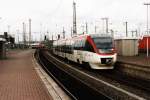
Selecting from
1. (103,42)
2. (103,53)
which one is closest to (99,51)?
(103,53)

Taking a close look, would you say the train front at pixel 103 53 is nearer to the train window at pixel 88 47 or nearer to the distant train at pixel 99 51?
the distant train at pixel 99 51

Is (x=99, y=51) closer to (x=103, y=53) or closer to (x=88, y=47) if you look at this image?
(x=103, y=53)

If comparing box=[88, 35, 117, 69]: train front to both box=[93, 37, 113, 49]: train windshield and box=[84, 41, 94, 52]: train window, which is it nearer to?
box=[93, 37, 113, 49]: train windshield

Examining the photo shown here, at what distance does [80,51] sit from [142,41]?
94.2 ft

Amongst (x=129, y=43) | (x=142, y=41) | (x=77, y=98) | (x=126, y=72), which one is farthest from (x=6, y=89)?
(x=142, y=41)

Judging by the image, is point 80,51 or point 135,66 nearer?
point 135,66

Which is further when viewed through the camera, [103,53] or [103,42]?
[103,42]

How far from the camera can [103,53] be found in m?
27.2

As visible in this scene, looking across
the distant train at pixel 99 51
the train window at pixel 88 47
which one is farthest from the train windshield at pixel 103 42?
the train window at pixel 88 47

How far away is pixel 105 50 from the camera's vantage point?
2745 centimetres

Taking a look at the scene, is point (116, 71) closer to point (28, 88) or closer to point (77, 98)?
point (28, 88)

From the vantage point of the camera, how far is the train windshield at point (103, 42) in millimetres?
27719

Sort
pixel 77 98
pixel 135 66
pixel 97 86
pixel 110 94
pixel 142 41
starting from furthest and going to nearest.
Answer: pixel 142 41
pixel 135 66
pixel 97 86
pixel 110 94
pixel 77 98

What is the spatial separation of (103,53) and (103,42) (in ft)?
3.57
